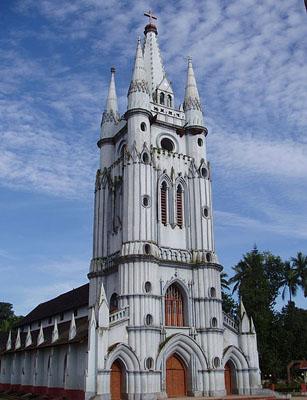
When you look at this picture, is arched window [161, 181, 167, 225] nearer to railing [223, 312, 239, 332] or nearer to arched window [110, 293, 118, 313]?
arched window [110, 293, 118, 313]

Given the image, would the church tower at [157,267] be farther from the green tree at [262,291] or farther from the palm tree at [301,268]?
the palm tree at [301,268]

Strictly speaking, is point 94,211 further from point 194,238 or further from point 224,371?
point 224,371

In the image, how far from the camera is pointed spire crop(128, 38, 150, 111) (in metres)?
41.0

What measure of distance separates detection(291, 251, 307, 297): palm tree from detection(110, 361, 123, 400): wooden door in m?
34.2

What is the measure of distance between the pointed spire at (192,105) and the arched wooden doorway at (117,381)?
21388 millimetres

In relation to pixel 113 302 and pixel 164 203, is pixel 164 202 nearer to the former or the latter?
pixel 164 203

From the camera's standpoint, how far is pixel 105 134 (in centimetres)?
4478

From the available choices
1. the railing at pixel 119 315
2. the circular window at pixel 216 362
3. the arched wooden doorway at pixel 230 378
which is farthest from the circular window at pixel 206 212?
the arched wooden doorway at pixel 230 378

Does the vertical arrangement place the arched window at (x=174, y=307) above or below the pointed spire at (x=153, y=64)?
below

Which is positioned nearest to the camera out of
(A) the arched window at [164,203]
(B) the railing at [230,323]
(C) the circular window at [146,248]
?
(C) the circular window at [146,248]

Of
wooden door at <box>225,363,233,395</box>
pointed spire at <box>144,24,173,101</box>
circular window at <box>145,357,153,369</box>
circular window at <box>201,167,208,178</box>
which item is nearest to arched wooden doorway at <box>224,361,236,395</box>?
wooden door at <box>225,363,233,395</box>

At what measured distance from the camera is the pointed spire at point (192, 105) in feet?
143

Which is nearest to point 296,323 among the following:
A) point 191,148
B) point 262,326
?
point 262,326

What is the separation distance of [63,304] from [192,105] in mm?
26716
